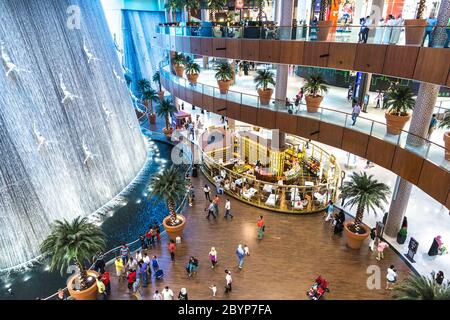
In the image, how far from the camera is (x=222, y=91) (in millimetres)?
23156

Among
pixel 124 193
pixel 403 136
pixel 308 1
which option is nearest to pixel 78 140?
pixel 124 193

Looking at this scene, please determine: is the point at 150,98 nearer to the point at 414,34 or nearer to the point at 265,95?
the point at 265,95

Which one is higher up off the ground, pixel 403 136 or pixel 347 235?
pixel 403 136

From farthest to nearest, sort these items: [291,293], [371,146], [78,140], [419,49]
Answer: [78,140] → [371,146] → [291,293] → [419,49]

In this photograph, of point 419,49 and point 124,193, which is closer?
point 419,49

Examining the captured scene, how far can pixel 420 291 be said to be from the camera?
918cm

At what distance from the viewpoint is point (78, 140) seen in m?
19.5

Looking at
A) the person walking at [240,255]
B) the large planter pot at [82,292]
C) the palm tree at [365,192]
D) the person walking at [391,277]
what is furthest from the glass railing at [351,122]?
the large planter pot at [82,292]

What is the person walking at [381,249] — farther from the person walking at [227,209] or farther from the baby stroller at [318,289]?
the person walking at [227,209]

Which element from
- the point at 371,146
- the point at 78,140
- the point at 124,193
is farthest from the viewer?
the point at 124,193

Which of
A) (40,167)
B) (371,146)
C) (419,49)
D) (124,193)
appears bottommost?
(124,193)

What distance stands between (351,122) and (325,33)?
15.2 feet

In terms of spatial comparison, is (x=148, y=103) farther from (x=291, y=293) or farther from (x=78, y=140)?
(x=291, y=293)
